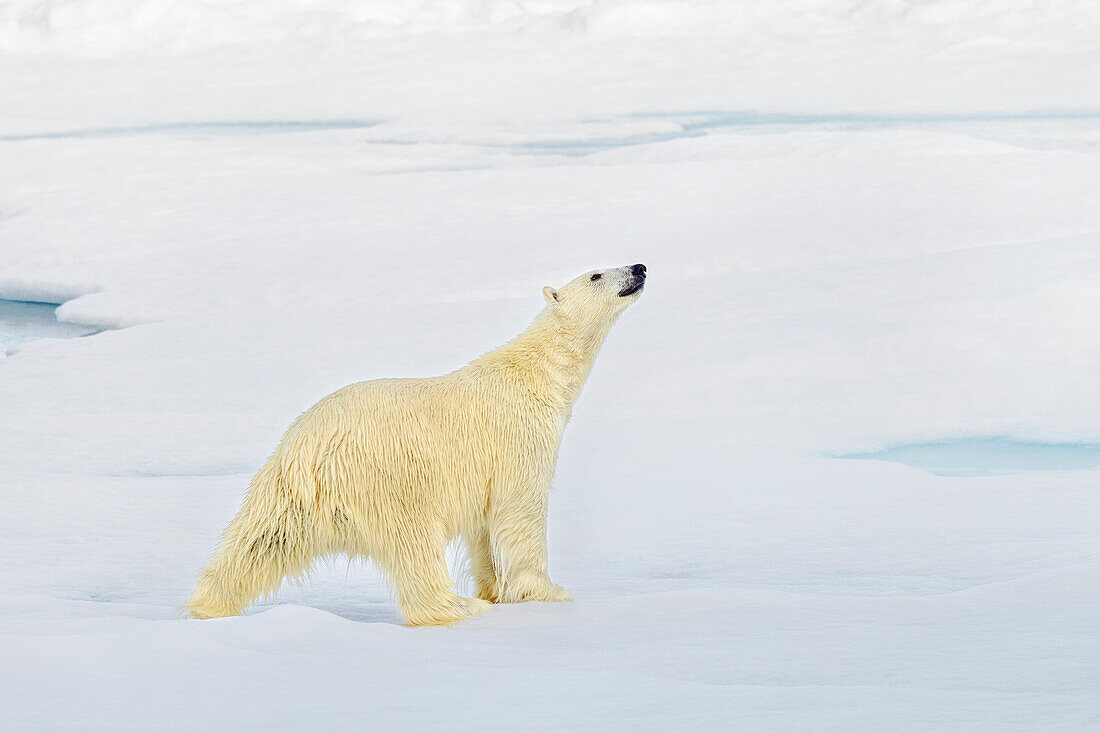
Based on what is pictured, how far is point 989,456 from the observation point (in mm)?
4660

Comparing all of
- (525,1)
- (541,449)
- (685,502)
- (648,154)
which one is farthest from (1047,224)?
(525,1)

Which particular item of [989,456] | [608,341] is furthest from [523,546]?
[608,341]

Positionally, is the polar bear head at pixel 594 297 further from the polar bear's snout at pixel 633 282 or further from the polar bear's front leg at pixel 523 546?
the polar bear's front leg at pixel 523 546

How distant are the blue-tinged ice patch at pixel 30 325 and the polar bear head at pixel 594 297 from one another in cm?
452

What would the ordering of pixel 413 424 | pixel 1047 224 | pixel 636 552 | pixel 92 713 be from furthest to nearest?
pixel 1047 224, pixel 636 552, pixel 413 424, pixel 92 713

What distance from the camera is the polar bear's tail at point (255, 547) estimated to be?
2668mm

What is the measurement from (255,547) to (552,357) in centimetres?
89

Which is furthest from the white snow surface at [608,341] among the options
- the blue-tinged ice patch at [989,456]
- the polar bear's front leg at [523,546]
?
the polar bear's front leg at [523,546]

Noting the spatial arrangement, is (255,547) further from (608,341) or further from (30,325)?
(30,325)

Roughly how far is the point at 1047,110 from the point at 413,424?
11.0 m

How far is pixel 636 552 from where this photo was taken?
3.58 metres

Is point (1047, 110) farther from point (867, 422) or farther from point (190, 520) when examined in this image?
point (190, 520)

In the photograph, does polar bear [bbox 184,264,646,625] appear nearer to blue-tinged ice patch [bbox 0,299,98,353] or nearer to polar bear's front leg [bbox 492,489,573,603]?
polar bear's front leg [bbox 492,489,573,603]

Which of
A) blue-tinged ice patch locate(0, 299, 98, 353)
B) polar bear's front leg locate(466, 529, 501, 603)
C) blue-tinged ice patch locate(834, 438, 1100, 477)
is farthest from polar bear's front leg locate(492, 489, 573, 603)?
blue-tinged ice patch locate(0, 299, 98, 353)
